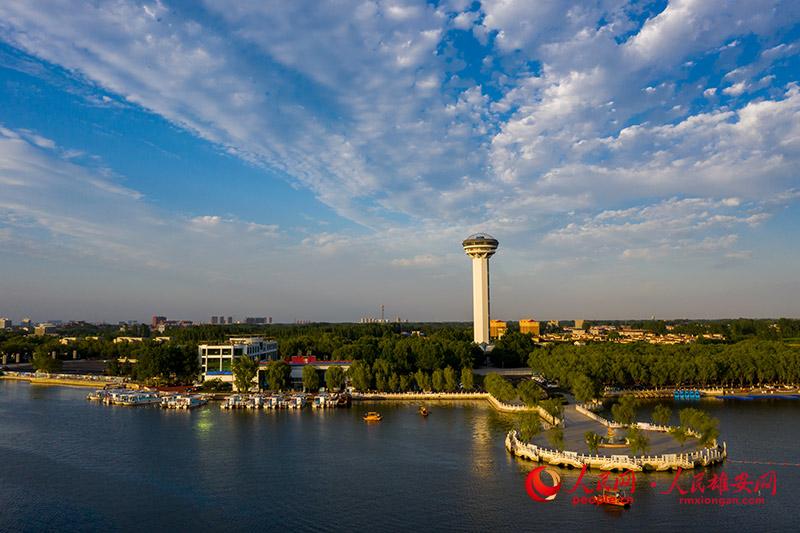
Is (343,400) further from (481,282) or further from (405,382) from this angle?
(481,282)

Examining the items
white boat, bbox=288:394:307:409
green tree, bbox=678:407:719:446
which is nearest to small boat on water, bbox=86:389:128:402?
white boat, bbox=288:394:307:409

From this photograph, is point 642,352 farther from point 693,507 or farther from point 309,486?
point 309,486

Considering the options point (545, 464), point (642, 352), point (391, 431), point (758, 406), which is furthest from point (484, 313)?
point (545, 464)

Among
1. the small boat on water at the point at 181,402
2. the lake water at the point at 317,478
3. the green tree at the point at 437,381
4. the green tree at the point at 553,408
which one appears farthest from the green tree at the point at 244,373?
the green tree at the point at 553,408

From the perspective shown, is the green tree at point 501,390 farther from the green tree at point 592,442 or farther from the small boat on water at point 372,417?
the green tree at point 592,442

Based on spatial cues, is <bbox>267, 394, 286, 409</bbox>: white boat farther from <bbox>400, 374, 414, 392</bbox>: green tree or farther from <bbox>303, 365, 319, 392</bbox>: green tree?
<bbox>400, 374, 414, 392</bbox>: green tree

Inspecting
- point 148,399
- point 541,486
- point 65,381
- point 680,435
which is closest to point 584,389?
point 680,435
